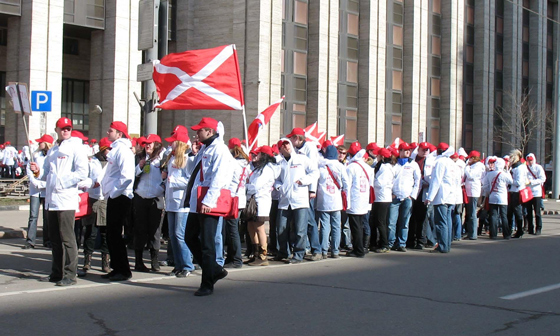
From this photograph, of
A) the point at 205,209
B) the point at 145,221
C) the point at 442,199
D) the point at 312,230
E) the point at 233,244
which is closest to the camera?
the point at 205,209

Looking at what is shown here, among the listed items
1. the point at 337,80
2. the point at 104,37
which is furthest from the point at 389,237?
the point at 337,80

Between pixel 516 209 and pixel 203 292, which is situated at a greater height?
pixel 516 209

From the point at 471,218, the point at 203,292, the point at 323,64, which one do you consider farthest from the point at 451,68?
the point at 203,292

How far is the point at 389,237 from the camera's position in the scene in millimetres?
12766

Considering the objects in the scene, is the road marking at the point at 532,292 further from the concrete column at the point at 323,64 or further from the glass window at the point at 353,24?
the glass window at the point at 353,24

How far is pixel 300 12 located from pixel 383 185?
23.5 meters

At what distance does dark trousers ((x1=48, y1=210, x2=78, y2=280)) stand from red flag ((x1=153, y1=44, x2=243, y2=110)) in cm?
446

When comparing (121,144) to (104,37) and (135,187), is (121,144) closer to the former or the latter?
(135,187)

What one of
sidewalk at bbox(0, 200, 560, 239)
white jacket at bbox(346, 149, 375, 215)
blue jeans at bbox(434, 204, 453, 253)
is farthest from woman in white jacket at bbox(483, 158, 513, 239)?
sidewalk at bbox(0, 200, 560, 239)

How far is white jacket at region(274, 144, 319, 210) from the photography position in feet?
35.3

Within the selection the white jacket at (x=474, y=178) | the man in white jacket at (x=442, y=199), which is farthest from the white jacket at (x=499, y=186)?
the man in white jacket at (x=442, y=199)

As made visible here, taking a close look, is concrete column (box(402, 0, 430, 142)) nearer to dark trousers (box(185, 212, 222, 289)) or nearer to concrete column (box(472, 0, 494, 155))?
concrete column (box(472, 0, 494, 155))

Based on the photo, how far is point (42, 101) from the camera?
1609 centimetres

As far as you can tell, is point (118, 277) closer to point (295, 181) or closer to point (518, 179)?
point (295, 181)
